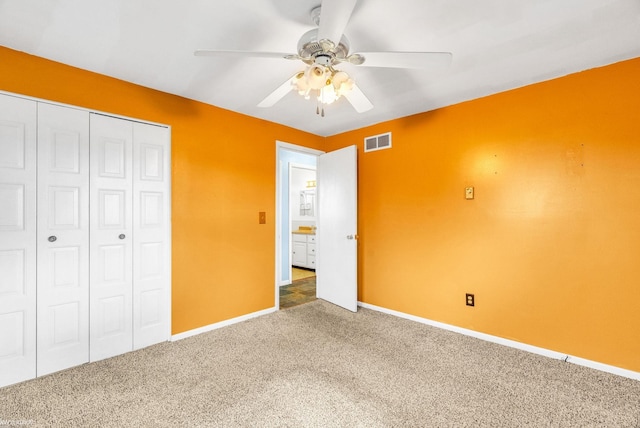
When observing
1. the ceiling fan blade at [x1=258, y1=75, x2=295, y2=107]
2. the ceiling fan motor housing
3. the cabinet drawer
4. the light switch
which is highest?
the ceiling fan motor housing

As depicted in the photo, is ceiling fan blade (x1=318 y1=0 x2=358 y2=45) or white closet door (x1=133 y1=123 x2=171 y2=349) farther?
white closet door (x1=133 y1=123 x2=171 y2=349)

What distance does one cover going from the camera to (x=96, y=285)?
231cm

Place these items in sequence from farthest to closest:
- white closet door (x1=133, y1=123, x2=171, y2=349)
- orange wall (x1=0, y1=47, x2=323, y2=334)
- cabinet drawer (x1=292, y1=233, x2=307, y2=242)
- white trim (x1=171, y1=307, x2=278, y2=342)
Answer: cabinet drawer (x1=292, y1=233, x2=307, y2=242)
white trim (x1=171, y1=307, x2=278, y2=342)
white closet door (x1=133, y1=123, x2=171, y2=349)
orange wall (x1=0, y1=47, x2=323, y2=334)

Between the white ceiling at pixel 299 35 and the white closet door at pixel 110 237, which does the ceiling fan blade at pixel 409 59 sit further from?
the white closet door at pixel 110 237

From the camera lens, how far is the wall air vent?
3.48 metres

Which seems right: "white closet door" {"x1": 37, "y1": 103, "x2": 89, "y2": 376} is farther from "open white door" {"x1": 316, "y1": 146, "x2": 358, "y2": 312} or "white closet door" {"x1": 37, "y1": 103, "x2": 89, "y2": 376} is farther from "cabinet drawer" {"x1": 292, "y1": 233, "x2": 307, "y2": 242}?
"cabinet drawer" {"x1": 292, "y1": 233, "x2": 307, "y2": 242}

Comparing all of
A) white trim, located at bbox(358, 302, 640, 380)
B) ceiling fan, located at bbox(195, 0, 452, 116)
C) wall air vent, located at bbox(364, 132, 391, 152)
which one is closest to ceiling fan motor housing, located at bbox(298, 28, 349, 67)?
ceiling fan, located at bbox(195, 0, 452, 116)

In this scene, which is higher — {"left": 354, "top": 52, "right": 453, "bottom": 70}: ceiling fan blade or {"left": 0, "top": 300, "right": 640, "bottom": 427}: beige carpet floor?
{"left": 354, "top": 52, "right": 453, "bottom": 70}: ceiling fan blade

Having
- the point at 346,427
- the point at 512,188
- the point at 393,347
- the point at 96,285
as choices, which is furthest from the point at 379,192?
the point at 96,285

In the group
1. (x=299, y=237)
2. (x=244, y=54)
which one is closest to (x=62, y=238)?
(x=244, y=54)

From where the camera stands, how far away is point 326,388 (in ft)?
6.51

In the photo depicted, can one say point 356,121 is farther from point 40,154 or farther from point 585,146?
point 40,154

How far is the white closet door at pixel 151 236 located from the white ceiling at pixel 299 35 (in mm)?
556

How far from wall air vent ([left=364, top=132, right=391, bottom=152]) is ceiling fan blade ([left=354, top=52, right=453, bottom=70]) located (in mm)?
1870
